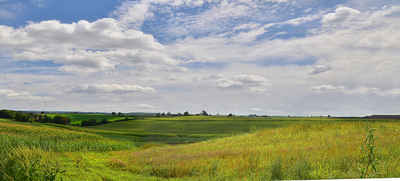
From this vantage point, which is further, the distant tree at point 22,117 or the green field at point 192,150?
the distant tree at point 22,117

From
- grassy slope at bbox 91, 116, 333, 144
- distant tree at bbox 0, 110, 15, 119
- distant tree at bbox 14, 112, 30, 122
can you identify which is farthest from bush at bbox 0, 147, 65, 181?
grassy slope at bbox 91, 116, 333, 144

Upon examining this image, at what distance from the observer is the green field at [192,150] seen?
5.91 meters

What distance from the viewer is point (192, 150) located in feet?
30.7

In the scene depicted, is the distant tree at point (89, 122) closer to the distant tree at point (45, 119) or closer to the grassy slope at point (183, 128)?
the grassy slope at point (183, 128)

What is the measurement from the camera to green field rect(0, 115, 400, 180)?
5910mm

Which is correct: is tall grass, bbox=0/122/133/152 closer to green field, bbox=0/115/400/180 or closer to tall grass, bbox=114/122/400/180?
green field, bbox=0/115/400/180

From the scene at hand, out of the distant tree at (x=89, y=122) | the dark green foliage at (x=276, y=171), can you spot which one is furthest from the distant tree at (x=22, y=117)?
the dark green foliage at (x=276, y=171)

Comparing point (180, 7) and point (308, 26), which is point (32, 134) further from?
point (308, 26)

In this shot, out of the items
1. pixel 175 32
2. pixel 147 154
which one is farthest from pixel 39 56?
pixel 147 154

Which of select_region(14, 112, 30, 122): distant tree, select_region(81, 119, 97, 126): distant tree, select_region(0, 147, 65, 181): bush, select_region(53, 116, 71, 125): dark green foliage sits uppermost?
select_region(14, 112, 30, 122): distant tree

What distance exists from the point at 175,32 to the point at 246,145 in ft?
16.9

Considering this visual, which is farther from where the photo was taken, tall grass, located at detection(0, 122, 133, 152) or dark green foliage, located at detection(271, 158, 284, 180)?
tall grass, located at detection(0, 122, 133, 152)

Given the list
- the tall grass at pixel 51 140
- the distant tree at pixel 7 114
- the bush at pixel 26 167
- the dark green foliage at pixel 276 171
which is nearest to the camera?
the bush at pixel 26 167

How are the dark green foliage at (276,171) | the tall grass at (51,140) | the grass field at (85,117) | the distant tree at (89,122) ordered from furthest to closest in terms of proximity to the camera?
the distant tree at (89,122) → the grass field at (85,117) → the tall grass at (51,140) → the dark green foliage at (276,171)
